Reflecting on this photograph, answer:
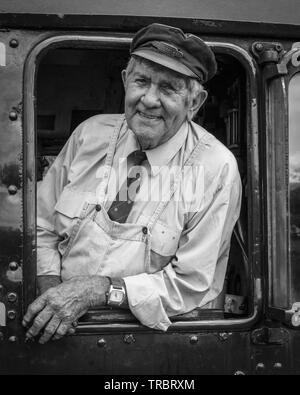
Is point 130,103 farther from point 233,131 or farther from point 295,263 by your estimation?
point 295,263

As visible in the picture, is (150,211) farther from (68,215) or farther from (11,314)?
(11,314)

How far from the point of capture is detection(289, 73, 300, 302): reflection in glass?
2350 millimetres

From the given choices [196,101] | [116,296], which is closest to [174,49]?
[196,101]

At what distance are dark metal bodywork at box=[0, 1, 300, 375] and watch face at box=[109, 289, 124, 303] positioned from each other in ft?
0.20

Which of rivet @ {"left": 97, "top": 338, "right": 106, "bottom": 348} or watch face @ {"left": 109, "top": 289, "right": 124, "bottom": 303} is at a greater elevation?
watch face @ {"left": 109, "top": 289, "right": 124, "bottom": 303}

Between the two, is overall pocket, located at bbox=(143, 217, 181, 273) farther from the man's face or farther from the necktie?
the man's face

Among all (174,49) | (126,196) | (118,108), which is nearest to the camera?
(174,49)

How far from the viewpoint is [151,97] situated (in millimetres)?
2359

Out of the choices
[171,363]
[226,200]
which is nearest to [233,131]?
[226,200]

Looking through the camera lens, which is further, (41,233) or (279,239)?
(41,233)

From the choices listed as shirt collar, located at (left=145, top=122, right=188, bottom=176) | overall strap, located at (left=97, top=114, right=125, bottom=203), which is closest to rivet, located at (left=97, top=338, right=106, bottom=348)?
overall strap, located at (left=97, top=114, right=125, bottom=203)

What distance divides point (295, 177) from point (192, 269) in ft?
1.58

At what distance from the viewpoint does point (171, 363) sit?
2270 millimetres

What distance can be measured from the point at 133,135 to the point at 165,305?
0.66m
